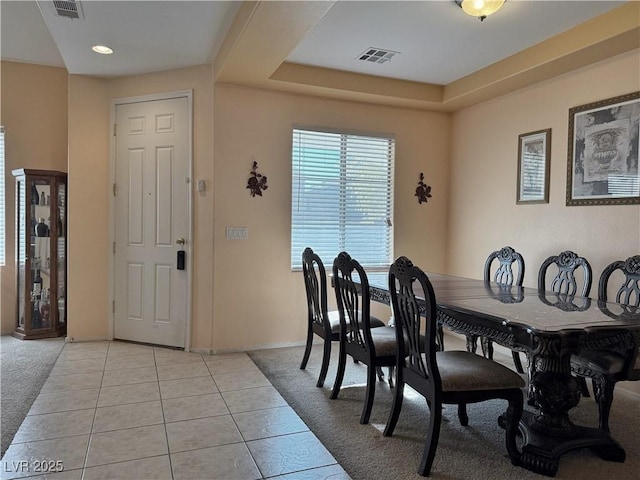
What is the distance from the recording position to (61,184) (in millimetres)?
4438

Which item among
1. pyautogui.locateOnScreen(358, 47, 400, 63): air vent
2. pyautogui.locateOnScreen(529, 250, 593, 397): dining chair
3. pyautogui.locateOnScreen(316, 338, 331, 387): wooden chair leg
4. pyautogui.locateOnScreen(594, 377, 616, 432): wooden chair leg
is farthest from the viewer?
pyautogui.locateOnScreen(358, 47, 400, 63): air vent

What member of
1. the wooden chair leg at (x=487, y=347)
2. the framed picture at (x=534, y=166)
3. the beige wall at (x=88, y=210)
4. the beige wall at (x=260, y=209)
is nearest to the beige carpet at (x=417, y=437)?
the wooden chair leg at (x=487, y=347)

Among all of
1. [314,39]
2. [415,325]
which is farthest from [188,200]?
[415,325]

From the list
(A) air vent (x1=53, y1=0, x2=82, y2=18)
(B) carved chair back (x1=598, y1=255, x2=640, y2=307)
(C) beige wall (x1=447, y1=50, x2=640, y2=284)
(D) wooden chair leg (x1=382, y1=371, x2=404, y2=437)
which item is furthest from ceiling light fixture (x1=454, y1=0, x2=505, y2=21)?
(A) air vent (x1=53, y1=0, x2=82, y2=18)

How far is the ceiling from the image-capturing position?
289cm

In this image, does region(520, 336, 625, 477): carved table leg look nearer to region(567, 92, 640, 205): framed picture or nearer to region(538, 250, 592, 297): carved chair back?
region(538, 250, 592, 297): carved chair back

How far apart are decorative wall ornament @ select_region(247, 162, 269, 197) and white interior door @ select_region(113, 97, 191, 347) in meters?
0.55

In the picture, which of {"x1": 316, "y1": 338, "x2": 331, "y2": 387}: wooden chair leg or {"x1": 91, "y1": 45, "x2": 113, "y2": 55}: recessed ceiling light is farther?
{"x1": 91, "y1": 45, "x2": 113, "y2": 55}: recessed ceiling light

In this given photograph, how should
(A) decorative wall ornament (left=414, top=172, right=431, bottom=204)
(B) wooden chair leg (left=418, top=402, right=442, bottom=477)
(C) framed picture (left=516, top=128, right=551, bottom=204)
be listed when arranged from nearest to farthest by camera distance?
1. (B) wooden chair leg (left=418, top=402, right=442, bottom=477)
2. (C) framed picture (left=516, top=128, right=551, bottom=204)
3. (A) decorative wall ornament (left=414, top=172, right=431, bottom=204)

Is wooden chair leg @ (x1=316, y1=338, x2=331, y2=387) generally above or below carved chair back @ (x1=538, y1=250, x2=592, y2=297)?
below

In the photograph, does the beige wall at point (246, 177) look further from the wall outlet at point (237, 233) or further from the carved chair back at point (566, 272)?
the carved chair back at point (566, 272)

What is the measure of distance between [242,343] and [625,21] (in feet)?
12.3

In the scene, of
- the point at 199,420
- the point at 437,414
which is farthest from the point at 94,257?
the point at 437,414

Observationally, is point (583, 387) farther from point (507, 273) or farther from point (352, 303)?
point (352, 303)
